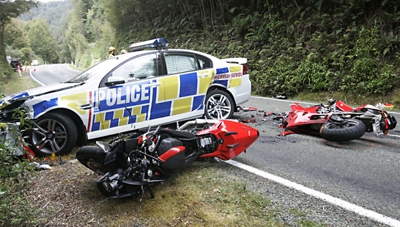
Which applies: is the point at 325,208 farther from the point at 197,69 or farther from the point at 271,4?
the point at 271,4

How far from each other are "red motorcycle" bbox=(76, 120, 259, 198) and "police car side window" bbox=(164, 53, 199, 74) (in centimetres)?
213

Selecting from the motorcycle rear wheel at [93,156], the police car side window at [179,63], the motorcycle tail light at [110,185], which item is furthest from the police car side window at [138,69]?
the motorcycle tail light at [110,185]

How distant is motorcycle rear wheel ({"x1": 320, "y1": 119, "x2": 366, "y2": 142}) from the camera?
474cm

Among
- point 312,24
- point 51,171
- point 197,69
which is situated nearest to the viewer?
point 51,171

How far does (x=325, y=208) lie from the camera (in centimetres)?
303

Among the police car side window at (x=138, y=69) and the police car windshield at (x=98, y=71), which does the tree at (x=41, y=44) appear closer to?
the police car windshield at (x=98, y=71)

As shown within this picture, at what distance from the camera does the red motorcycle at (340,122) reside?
15.7ft

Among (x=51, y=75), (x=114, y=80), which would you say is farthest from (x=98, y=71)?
(x=51, y=75)

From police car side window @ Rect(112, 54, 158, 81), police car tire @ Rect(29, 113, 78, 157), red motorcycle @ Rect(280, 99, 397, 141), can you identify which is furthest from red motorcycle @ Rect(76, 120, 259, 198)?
police car side window @ Rect(112, 54, 158, 81)

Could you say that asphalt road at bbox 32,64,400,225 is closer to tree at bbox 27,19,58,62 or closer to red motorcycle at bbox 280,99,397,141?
red motorcycle at bbox 280,99,397,141

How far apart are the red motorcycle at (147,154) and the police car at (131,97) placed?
1542 mm

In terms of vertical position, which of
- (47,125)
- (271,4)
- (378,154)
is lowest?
(378,154)

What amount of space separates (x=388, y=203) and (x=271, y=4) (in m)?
12.5

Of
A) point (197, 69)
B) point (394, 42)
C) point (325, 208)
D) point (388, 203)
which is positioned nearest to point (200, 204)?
point (325, 208)
